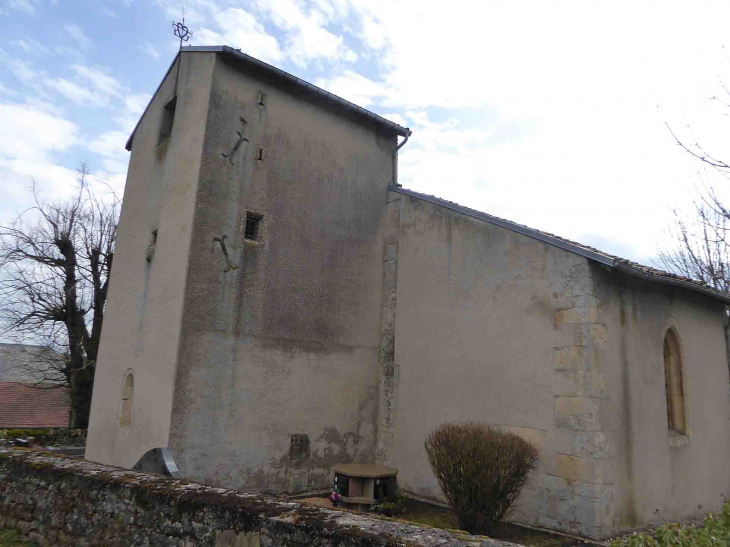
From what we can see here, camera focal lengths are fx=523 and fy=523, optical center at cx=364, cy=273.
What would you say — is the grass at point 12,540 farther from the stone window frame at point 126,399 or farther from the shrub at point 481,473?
the shrub at point 481,473

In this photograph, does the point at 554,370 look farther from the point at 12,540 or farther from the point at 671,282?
the point at 12,540

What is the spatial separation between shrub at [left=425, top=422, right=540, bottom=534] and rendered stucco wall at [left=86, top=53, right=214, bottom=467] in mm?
3715

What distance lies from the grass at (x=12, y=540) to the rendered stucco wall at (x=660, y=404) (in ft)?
20.6

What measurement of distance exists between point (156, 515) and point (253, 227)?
16.9 ft

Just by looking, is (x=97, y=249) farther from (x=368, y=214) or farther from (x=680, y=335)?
(x=680, y=335)

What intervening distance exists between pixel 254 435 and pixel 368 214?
434cm

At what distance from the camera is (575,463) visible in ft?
20.6

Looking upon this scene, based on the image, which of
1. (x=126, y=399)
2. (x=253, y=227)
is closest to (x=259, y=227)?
(x=253, y=227)

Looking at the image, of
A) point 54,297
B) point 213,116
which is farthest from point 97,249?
point 213,116

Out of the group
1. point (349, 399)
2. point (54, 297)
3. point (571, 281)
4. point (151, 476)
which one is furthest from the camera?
point (54, 297)

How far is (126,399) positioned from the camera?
855cm

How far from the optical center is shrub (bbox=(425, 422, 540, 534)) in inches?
230

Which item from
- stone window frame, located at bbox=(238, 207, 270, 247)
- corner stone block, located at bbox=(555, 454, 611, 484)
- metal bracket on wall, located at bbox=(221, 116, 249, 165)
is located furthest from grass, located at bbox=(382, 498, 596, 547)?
metal bracket on wall, located at bbox=(221, 116, 249, 165)

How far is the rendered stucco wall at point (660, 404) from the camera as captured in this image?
675 centimetres
